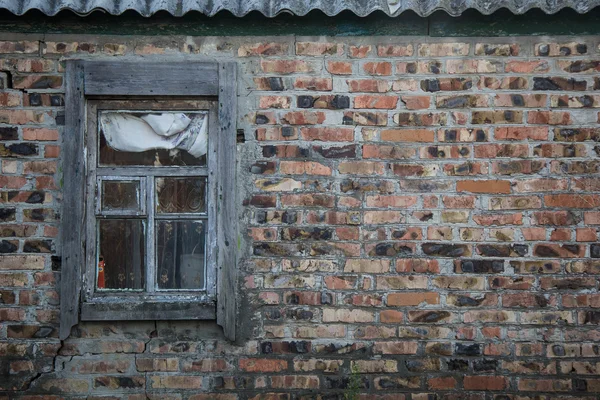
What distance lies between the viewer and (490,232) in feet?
11.4

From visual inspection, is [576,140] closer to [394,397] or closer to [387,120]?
[387,120]

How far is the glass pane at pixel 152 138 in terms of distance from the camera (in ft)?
11.8

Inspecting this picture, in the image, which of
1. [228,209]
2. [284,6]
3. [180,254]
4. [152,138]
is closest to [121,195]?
[152,138]

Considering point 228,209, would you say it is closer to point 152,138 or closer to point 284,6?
point 152,138

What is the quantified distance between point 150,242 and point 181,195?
1.07ft

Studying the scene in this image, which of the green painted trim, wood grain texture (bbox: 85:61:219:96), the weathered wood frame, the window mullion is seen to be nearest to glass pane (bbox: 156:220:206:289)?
the window mullion

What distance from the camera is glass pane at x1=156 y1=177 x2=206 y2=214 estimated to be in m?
3.61

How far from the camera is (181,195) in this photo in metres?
3.61

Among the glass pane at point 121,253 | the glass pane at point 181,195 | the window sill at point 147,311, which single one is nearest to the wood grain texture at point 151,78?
the glass pane at point 181,195

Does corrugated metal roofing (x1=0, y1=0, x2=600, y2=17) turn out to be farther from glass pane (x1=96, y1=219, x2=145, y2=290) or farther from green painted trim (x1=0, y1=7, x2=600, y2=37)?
glass pane (x1=96, y1=219, x2=145, y2=290)

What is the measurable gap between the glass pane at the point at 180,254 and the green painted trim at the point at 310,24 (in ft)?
3.67

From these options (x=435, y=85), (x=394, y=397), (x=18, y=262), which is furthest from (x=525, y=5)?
(x=18, y=262)

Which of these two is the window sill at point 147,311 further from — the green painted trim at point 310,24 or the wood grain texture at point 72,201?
the green painted trim at point 310,24

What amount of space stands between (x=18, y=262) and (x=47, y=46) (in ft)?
4.07
